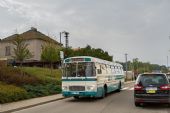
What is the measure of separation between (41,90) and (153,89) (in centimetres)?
1109

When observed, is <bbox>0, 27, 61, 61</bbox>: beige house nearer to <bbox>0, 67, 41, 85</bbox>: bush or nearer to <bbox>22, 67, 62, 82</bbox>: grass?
<bbox>22, 67, 62, 82</bbox>: grass

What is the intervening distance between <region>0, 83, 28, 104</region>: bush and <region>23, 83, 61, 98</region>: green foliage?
1100 millimetres

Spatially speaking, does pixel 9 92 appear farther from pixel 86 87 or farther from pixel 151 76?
pixel 151 76

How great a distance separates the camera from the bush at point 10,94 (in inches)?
817

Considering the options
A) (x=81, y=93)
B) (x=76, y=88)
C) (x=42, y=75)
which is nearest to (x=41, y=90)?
(x=76, y=88)

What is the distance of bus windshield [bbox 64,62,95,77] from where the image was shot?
2270 centimetres

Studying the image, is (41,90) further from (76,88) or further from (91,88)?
(91,88)

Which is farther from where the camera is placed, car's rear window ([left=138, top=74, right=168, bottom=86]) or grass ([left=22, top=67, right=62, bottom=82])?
grass ([left=22, top=67, right=62, bottom=82])

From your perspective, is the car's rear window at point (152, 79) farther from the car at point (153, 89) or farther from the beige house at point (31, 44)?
the beige house at point (31, 44)

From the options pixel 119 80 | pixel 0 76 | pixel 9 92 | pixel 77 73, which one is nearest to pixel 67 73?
pixel 77 73

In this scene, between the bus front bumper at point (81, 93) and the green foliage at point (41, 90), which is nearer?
the bus front bumper at point (81, 93)

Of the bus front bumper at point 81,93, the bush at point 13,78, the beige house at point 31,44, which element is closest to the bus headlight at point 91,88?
the bus front bumper at point 81,93

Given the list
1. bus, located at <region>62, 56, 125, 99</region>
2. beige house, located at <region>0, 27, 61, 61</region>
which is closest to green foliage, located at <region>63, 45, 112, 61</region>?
beige house, located at <region>0, 27, 61, 61</region>

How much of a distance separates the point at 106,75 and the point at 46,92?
15.1ft
